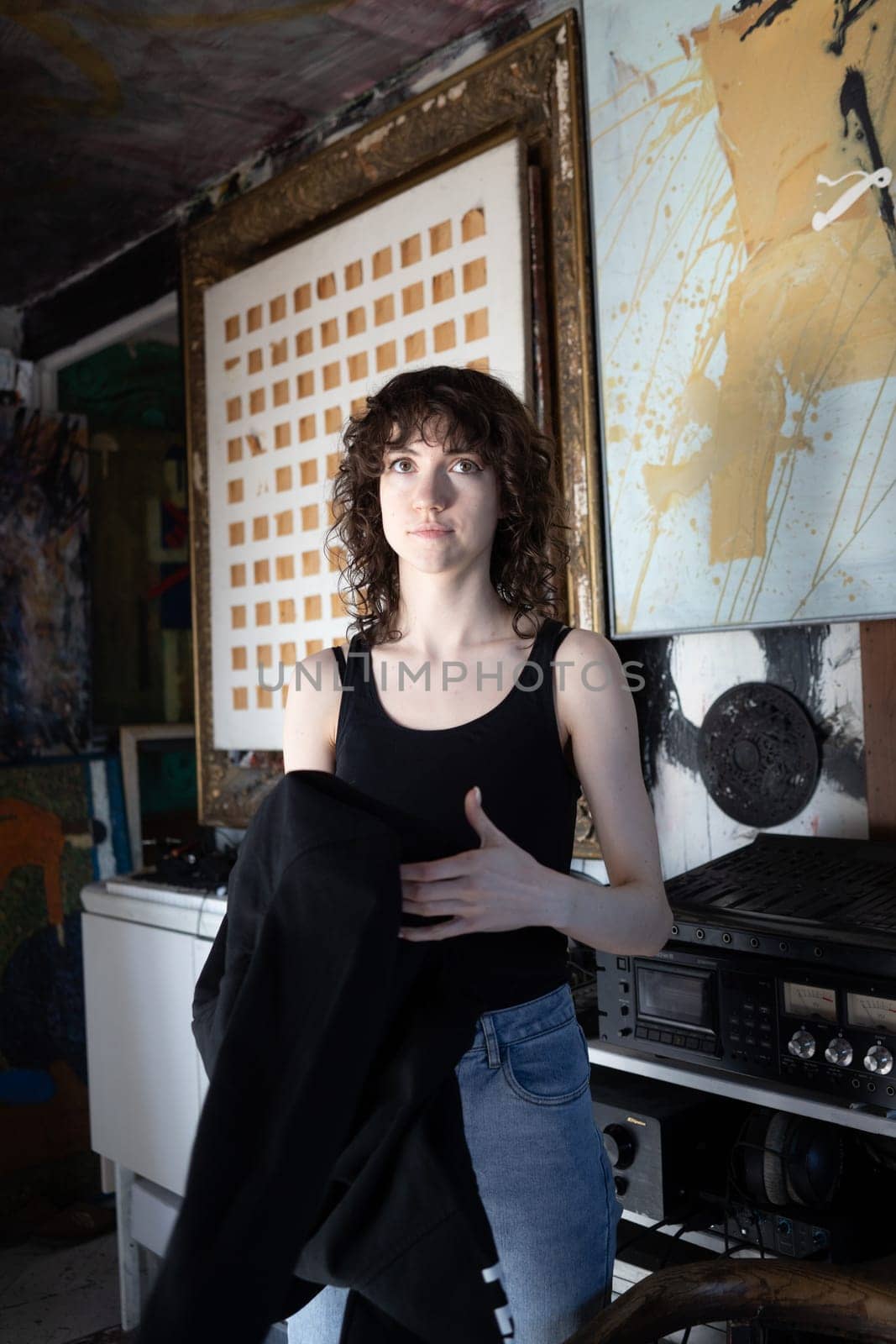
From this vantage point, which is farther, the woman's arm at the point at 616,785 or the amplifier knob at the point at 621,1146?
the amplifier knob at the point at 621,1146

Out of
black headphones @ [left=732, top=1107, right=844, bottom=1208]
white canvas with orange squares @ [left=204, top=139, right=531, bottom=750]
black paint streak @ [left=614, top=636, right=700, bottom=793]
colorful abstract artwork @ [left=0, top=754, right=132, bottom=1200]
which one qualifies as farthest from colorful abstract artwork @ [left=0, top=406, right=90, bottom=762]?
black headphones @ [left=732, top=1107, right=844, bottom=1208]

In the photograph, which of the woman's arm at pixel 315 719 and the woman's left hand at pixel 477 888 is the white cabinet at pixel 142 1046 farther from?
the woman's left hand at pixel 477 888

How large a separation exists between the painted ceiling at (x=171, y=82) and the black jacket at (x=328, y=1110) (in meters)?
2.03

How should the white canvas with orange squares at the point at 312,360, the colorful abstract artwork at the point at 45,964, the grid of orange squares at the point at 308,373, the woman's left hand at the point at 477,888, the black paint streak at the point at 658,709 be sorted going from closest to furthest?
the woman's left hand at the point at 477,888 → the black paint streak at the point at 658,709 → the white canvas with orange squares at the point at 312,360 → the grid of orange squares at the point at 308,373 → the colorful abstract artwork at the point at 45,964

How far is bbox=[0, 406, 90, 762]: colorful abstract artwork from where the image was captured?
3627mm

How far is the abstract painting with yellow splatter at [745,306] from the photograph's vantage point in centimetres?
167

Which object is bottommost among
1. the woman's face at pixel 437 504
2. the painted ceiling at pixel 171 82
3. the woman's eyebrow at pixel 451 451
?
the woman's face at pixel 437 504

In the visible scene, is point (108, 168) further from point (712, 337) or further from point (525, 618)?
point (525, 618)

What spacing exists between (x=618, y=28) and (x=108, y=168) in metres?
1.63

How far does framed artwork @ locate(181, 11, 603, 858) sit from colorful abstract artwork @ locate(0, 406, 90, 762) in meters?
0.77

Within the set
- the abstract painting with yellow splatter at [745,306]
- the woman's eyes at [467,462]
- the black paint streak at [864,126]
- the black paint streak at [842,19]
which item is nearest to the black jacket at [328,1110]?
the woman's eyes at [467,462]

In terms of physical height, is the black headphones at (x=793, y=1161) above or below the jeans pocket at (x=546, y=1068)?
below

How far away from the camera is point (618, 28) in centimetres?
200

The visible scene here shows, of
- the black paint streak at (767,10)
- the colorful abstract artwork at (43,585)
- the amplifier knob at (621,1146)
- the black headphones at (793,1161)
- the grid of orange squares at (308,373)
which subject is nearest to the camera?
the black headphones at (793,1161)
